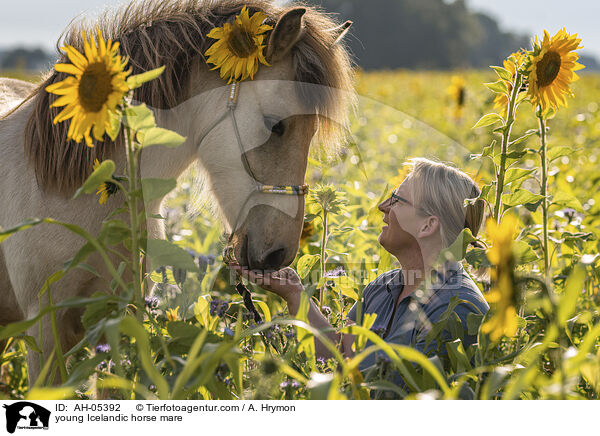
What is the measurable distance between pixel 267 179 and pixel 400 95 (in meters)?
17.7

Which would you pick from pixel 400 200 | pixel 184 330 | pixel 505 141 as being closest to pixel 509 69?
pixel 505 141

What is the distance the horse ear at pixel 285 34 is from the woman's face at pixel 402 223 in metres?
0.81

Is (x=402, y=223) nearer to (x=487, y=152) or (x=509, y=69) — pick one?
(x=487, y=152)

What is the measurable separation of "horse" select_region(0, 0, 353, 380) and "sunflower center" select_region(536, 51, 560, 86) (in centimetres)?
79

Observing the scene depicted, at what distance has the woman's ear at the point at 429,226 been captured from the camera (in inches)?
91.1

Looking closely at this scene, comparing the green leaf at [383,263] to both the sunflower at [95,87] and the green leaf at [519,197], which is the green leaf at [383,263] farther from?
the sunflower at [95,87]

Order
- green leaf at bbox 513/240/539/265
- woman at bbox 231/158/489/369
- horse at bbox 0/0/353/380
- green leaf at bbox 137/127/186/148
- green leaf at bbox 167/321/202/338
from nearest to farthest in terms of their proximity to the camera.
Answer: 1. green leaf at bbox 137/127/186/148
2. green leaf at bbox 167/321/202/338
3. green leaf at bbox 513/240/539/265
4. horse at bbox 0/0/353/380
5. woman at bbox 231/158/489/369

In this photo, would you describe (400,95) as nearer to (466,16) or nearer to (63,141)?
(63,141)

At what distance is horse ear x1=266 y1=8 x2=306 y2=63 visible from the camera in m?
2.11

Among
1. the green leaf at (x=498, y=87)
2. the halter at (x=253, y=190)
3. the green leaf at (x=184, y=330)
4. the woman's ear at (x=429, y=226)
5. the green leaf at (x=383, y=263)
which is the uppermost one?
the green leaf at (x=498, y=87)

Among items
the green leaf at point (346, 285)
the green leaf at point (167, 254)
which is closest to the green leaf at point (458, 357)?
the green leaf at point (346, 285)

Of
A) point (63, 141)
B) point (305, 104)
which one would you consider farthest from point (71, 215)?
point (305, 104)

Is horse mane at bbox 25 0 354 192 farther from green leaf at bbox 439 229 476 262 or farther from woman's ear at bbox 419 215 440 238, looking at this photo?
green leaf at bbox 439 229 476 262
